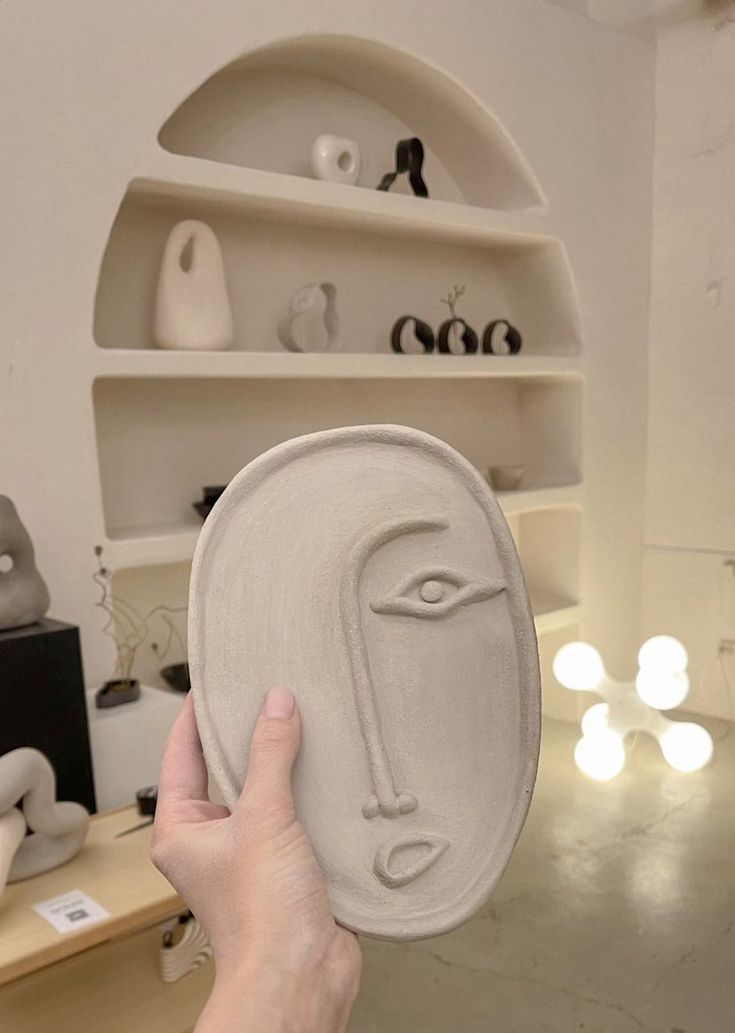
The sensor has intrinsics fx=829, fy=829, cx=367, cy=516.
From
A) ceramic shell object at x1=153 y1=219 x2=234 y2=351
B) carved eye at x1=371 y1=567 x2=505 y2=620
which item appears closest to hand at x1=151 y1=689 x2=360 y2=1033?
carved eye at x1=371 y1=567 x2=505 y2=620

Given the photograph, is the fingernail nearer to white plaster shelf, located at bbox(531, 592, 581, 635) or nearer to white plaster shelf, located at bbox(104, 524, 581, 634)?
white plaster shelf, located at bbox(104, 524, 581, 634)

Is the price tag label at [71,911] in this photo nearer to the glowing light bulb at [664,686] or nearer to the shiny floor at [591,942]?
the shiny floor at [591,942]

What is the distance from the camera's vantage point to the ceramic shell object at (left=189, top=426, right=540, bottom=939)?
0.85 meters

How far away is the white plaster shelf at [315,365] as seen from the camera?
1907mm

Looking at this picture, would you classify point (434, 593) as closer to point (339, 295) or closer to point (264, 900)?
point (264, 900)

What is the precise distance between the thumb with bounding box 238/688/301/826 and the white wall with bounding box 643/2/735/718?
9.01 feet

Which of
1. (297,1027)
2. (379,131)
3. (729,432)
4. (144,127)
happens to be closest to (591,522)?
(729,432)

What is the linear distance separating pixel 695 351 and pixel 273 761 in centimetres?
288

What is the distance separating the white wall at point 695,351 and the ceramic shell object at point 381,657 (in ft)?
8.44

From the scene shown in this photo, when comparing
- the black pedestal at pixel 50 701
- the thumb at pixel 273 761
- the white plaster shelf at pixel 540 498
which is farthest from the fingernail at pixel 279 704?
the white plaster shelf at pixel 540 498

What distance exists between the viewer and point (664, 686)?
2602 mm

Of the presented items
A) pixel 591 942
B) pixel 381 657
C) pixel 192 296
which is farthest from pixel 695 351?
pixel 381 657

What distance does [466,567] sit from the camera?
0.89 meters

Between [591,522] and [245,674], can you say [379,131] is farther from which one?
[245,674]
